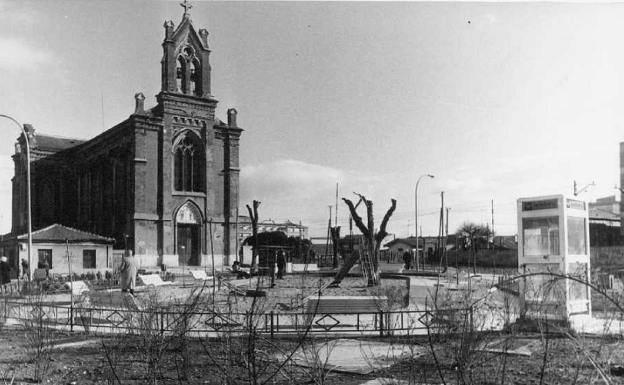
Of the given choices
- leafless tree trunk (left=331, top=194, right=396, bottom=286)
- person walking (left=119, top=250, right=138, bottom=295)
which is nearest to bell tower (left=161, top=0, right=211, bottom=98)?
leafless tree trunk (left=331, top=194, right=396, bottom=286)

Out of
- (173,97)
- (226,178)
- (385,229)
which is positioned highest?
(173,97)

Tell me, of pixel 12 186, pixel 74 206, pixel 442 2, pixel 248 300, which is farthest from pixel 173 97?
pixel 442 2

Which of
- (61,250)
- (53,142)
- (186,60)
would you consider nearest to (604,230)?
(186,60)

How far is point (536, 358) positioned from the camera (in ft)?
30.7

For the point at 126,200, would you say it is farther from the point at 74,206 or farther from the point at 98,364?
the point at 98,364

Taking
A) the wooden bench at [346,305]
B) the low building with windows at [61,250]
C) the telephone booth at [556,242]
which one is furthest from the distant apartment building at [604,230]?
the wooden bench at [346,305]

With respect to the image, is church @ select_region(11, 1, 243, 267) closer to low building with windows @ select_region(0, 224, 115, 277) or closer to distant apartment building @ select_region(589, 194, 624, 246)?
low building with windows @ select_region(0, 224, 115, 277)

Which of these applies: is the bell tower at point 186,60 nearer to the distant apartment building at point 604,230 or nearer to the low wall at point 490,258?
the low wall at point 490,258

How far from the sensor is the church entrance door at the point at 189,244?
1863 inches

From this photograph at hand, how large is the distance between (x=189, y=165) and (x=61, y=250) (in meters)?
12.6

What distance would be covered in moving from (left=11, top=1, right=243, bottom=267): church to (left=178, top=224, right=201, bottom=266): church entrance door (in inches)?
3.1

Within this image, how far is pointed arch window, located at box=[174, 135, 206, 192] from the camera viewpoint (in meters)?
47.9

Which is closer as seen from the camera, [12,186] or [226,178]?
[226,178]

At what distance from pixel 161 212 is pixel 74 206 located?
15104 millimetres
